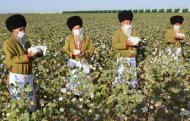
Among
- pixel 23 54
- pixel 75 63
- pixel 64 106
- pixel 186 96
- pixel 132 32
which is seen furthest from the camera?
pixel 132 32

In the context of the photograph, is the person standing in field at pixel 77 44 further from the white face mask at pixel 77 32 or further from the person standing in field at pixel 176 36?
the person standing in field at pixel 176 36

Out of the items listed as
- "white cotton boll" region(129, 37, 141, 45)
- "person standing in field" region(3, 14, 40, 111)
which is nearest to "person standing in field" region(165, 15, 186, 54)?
"white cotton boll" region(129, 37, 141, 45)

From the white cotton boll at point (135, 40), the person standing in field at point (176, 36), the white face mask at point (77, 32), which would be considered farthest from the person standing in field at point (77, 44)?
the person standing in field at point (176, 36)

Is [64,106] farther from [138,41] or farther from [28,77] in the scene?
[138,41]

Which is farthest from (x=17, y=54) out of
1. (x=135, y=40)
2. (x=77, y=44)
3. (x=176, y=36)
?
(x=176, y=36)

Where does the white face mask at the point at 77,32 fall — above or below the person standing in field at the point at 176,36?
above

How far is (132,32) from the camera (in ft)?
24.1

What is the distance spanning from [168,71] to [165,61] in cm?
31

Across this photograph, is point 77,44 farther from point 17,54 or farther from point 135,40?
point 17,54

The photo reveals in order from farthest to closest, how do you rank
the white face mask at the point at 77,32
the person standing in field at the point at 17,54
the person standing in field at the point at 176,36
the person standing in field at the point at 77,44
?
the person standing in field at the point at 176,36, the white face mask at the point at 77,32, the person standing in field at the point at 77,44, the person standing in field at the point at 17,54

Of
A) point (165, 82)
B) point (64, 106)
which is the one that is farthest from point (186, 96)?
point (64, 106)

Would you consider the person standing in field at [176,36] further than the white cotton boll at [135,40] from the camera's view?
Yes

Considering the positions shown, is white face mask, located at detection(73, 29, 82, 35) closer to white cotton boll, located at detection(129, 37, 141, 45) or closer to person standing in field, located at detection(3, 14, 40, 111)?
white cotton boll, located at detection(129, 37, 141, 45)

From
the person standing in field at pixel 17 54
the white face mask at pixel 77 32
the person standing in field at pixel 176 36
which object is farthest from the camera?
the person standing in field at pixel 176 36
